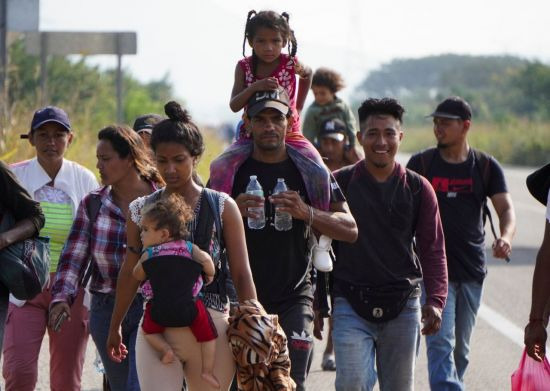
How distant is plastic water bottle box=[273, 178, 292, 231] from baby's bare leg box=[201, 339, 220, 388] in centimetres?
114

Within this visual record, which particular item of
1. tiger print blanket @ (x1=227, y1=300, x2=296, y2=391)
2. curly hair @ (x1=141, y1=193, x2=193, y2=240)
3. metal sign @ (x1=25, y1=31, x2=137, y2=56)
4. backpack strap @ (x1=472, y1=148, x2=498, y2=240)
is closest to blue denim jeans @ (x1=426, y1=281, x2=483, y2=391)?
backpack strap @ (x1=472, y1=148, x2=498, y2=240)

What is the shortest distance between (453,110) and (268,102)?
8.78 ft

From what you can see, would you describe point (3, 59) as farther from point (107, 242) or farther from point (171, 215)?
point (171, 215)

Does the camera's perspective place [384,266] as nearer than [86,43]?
Yes

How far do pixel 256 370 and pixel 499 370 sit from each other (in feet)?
17.6

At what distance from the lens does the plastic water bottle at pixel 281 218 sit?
284 inches

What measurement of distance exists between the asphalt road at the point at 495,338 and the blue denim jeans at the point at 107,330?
2.58m

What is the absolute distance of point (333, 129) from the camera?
11953 millimetres

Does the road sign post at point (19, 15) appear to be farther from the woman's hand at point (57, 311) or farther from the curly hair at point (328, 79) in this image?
the woman's hand at point (57, 311)

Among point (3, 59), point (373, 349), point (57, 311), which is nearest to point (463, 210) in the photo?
point (373, 349)

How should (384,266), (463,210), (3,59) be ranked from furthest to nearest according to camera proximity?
(3,59)
(463,210)
(384,266)

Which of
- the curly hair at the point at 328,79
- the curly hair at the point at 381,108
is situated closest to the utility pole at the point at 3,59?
the curly hair at the point at 328,79

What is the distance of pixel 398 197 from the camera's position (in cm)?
760

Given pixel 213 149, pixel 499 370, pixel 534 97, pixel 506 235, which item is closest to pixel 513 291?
pixel 499 370
